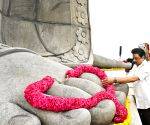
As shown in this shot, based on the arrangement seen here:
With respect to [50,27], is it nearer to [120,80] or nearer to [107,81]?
[120,80]

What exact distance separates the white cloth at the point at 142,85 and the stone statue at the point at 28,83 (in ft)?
2.02

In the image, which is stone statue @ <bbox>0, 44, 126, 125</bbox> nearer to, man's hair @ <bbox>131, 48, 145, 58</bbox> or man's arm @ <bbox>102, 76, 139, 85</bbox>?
man's arm @ <bbox>102, 76, 139, 85</bbox>

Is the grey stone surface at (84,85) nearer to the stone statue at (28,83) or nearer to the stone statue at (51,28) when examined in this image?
the stone statue at (28,83)

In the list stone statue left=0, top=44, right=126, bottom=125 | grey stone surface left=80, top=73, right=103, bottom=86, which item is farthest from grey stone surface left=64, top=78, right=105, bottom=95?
grey stone surface left=80, top=73, right=103, bottom=86

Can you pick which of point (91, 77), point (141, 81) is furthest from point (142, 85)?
point (91, 77)

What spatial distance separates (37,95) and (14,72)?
12.5 inches

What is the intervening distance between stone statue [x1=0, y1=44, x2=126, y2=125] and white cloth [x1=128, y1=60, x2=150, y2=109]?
616 mm

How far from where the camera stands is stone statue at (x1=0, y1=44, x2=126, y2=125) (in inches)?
62.5

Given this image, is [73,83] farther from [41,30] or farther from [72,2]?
[72,2]

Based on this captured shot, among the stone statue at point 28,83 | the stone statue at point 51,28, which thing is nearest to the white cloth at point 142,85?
the stone statue at point 28,83

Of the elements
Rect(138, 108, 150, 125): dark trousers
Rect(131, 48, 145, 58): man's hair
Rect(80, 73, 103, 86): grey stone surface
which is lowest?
Rect(138, 108, 150, 125): dark trousers

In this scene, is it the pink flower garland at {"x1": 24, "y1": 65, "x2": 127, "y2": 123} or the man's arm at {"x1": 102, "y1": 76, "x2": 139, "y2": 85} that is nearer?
the pink flower garland at {"x1": 24, "y1": 65, "x2": 127, "y2": 123}

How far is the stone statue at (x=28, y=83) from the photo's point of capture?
1.59m

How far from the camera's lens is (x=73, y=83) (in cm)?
198
